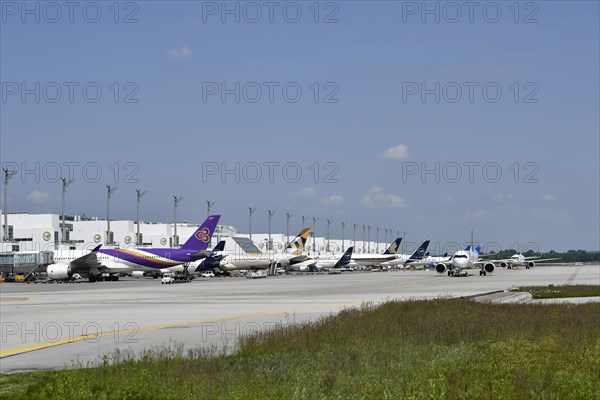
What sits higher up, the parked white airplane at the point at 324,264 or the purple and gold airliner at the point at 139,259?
the purple and gold airliner at the point at 139,259

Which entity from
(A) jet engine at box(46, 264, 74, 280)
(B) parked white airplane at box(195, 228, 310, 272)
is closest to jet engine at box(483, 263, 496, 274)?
(B) parked white airplane at box(195, 228, 310, 272)

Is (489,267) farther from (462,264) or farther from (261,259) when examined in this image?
(261,259)

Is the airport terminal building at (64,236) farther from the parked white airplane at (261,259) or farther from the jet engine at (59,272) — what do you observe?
the jet engine at (59,272)

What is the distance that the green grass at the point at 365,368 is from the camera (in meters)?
13.2

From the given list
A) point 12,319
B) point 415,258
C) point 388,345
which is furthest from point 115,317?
point 415,258

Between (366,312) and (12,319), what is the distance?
14.3 m

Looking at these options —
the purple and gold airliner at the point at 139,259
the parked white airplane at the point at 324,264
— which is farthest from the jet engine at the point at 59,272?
the parked white airplane at the point at 324,264

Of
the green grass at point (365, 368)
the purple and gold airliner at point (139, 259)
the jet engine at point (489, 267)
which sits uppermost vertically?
the green grass at point (365, 368)

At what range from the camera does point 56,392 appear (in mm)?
13188

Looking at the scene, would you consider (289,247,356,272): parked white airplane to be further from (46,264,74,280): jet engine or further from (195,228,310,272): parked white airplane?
(46,264,74,280): jet engine

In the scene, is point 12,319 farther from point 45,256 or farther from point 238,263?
point 238,263

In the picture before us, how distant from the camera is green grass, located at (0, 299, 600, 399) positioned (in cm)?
1316

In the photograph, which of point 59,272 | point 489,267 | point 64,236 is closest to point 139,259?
point 59,272

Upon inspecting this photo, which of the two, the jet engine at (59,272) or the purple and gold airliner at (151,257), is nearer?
the jet engine at (59,272)
